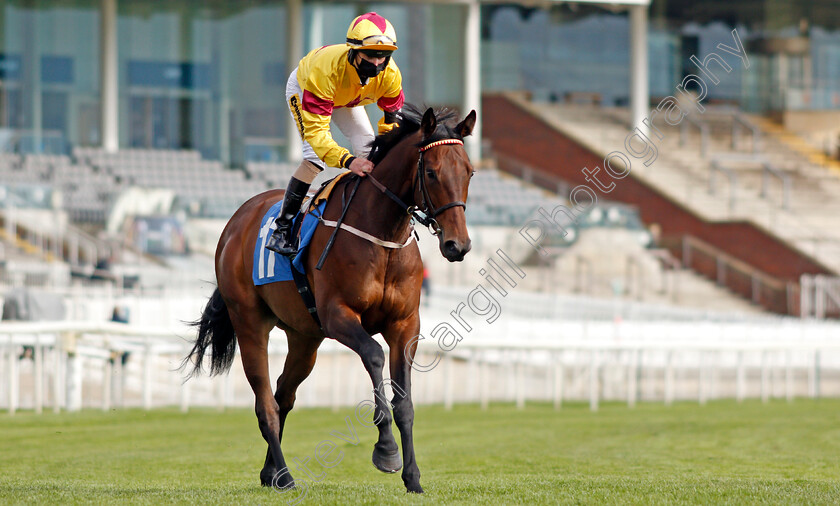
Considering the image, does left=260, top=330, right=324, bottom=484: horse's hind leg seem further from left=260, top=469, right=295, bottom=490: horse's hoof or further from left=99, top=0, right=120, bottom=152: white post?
left=99, top=0, right=120, bottom=152: white post

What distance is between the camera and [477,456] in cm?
824

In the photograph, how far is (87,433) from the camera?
9.59m

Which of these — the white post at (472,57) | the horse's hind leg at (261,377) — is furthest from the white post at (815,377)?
the white post at (472,57)

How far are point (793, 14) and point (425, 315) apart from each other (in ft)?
61.6

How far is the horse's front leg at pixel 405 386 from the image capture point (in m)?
5.19

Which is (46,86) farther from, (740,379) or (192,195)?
(740,379)

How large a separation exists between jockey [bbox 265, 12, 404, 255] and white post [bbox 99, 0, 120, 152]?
777 inches

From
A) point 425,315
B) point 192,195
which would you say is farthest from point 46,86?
point 425,315

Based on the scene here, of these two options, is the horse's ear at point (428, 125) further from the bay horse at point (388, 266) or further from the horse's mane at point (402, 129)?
the horse's mane at point (402, 129)

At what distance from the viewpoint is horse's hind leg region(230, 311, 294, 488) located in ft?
19.1

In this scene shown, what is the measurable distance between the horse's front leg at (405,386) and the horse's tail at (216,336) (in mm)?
1580

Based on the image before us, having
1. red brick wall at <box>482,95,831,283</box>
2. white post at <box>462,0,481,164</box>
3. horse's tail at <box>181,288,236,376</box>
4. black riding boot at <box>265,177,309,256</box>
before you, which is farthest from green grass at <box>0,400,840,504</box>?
white post at <box>462,0,481,164</box>

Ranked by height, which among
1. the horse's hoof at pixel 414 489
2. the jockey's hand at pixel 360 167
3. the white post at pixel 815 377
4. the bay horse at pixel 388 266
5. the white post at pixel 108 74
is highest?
the white post at pixel 108 74

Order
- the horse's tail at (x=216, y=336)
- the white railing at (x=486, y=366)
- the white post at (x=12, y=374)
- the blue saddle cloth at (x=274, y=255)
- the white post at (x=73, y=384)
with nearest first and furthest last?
the blue saddle cloth at (x=274, y=255) → the horse's tail at (x=216, y=336) → the white post at (x=12, y=374) → the white post at (x=73, y=384) → the white railing at (x=486, y=366)
